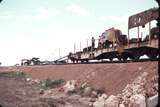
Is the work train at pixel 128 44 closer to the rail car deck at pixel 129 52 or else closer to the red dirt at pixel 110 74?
the rail car deck at pixel 129 52

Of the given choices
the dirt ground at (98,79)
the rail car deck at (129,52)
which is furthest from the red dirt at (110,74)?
the rail car deck at (129,52)

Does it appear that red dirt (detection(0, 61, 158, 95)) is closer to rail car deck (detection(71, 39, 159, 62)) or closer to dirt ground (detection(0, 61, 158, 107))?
dirt ground (detection(0, 61, 158, 107))

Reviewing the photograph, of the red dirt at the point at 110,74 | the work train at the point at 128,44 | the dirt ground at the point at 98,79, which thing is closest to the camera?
the dirt ground at the point at 98,79

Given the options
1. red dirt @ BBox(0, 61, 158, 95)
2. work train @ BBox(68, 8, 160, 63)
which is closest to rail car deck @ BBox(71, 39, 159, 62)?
work train @ BBox(68, 8, 160, 63)

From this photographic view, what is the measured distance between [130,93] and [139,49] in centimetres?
558

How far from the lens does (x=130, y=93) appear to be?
14703 mm

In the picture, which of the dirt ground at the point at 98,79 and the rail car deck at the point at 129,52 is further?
the rail car deck at the point at 129,52

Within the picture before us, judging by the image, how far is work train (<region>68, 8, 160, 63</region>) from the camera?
1816 centimetres

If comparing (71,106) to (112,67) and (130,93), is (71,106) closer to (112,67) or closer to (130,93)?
(130,93)

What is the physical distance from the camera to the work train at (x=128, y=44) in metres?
18.2

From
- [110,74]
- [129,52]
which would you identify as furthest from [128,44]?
[110,74]

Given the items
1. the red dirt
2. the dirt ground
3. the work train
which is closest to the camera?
the dirt ground

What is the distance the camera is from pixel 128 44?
811 inches

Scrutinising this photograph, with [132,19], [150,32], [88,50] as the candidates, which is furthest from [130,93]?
[88,50]
